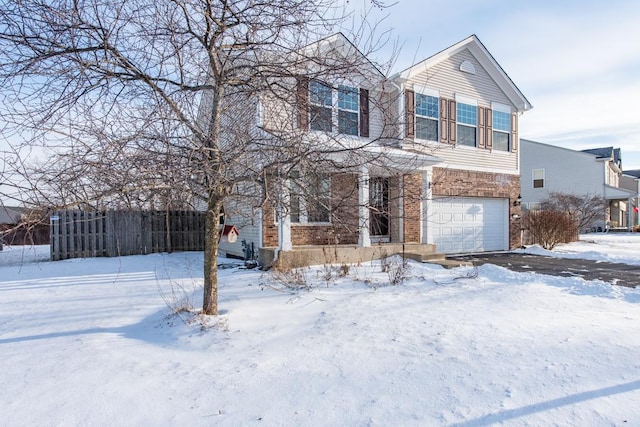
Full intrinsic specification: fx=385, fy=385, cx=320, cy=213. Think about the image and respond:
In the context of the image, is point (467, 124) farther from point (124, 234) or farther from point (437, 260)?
point (124, 234)

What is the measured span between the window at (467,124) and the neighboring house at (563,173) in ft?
62.8

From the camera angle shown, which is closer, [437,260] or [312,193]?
[312,193]

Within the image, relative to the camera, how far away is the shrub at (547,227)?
48.9 ft

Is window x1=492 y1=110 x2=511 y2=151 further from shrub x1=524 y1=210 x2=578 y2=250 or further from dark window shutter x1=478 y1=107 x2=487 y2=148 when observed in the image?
shrub x1=524 y1=210 x2=578 y2=250

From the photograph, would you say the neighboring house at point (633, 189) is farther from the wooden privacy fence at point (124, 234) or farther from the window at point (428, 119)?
the wooden privacy fence at point (124, 234)

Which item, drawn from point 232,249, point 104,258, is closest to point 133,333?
point 232,249

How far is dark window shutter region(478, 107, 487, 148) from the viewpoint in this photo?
13320mm

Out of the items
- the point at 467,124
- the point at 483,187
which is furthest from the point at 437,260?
the point at 467,124

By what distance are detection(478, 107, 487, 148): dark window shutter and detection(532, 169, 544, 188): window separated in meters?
20.2

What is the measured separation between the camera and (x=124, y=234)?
12727mm

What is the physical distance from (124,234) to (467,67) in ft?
42.1

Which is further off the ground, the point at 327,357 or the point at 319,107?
the point at 319,107

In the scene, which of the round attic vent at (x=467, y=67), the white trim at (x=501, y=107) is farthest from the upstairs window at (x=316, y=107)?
the white trim at (x=501, y=107)

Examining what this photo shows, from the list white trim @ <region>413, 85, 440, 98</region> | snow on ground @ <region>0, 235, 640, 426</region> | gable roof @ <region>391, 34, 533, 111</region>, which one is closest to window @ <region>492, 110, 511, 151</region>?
gable roof @ <region>391, 34, 533, 111</region>
